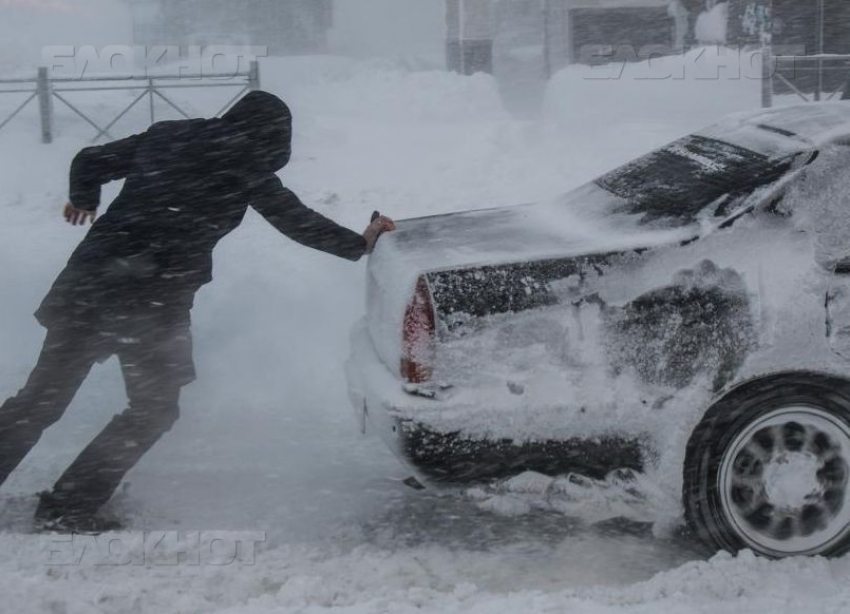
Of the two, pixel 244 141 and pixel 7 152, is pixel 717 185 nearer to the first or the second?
pixel 244 141

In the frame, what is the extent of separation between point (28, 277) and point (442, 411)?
19.7ft

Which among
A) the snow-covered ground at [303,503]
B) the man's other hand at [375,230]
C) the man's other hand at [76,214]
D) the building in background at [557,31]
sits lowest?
the snow-covered ground at [303,503]

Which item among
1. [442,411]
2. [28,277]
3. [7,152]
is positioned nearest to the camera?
[442,411]

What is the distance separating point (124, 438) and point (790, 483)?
2.63 meters

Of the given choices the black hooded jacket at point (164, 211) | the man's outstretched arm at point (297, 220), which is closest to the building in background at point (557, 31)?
the man's outstretched arm at point (297, 220)

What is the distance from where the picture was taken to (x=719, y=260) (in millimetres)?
4289

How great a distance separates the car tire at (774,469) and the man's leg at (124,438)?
212 cm

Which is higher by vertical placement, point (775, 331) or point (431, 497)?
point (775, 331)

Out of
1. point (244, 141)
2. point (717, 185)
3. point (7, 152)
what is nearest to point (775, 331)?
point (717, 185)

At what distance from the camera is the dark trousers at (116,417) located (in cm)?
484

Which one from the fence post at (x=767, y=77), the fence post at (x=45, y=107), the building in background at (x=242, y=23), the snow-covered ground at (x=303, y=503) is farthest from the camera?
the building in background at (x=242, y=23)

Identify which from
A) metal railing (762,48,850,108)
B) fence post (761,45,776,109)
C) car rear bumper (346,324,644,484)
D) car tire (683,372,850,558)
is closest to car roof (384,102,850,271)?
car rear bumper (346,324,644,484)

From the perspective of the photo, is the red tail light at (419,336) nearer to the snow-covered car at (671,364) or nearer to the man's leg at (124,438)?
the snow-covered car at (671,364)

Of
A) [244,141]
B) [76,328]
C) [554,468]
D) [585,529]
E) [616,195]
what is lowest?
[585,529]
